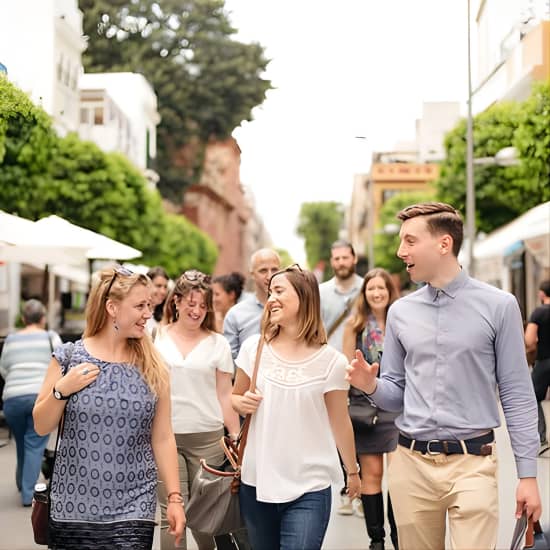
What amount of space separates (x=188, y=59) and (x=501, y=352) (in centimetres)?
754

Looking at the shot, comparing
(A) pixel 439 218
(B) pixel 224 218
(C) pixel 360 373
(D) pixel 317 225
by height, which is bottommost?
(C) pixel 360 373

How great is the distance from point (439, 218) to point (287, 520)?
1.35m

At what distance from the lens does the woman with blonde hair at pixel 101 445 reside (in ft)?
12.8

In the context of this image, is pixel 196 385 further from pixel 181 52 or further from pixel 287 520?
pixel 181 52

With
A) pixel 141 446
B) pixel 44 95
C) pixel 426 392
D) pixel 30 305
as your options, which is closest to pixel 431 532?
pixel 426 392

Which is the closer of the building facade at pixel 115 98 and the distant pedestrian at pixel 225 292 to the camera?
the building facade at pixel 115 98

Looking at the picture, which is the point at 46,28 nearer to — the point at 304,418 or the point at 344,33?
the point at 344,33

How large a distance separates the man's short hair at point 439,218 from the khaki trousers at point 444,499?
2.74ft

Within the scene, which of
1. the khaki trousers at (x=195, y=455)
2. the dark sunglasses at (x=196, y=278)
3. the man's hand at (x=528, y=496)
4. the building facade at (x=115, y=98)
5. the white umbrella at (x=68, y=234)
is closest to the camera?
the man's hand at (x=528, y=496)

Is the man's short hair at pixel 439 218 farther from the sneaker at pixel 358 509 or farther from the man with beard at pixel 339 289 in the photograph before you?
the sneaker at pixel 358 509

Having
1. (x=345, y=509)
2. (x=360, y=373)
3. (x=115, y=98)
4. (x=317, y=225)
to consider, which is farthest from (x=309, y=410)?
(x=317, y=225)

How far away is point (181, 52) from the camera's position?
33.1 feet

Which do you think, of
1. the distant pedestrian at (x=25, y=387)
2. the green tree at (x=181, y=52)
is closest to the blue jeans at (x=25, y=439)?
the distant pedestrian at (x=25, y=387)

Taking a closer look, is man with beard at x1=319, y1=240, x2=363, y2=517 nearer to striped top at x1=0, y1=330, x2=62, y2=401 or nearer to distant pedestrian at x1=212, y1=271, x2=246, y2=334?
distant pedestrian at x1=212, y1=271, x2=246, y2=334
